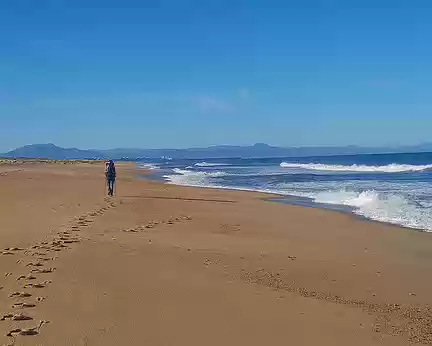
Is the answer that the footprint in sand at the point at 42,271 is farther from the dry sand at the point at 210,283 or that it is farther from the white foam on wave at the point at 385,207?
the white foam on wave at the point at 385,207

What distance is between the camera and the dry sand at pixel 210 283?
5.54 meters

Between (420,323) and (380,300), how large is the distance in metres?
0.98

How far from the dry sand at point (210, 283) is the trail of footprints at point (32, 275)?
19mm

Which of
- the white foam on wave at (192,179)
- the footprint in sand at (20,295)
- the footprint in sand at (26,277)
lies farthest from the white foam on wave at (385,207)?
the white foam on wave at (192,179)

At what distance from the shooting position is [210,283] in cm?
754

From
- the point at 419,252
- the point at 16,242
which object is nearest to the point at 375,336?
the point at 419,252

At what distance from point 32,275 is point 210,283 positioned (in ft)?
8.59

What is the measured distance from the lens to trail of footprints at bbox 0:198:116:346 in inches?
220

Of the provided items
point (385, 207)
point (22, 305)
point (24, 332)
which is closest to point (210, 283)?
point (22, 305)

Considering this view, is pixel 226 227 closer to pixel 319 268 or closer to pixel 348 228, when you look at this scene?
pixel 348 228

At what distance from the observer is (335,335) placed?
5598mm

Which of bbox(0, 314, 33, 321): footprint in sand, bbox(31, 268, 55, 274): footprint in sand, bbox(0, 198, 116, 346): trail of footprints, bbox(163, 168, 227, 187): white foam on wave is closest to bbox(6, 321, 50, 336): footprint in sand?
bbox(0, 198, 116, 346): trail of footprints

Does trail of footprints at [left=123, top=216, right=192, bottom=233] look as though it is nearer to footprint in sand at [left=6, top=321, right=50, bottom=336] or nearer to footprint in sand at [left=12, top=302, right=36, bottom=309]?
footprint in sand at [left=12, top=302, right=36, bottom=309]

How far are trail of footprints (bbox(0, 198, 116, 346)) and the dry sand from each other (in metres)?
0.02
